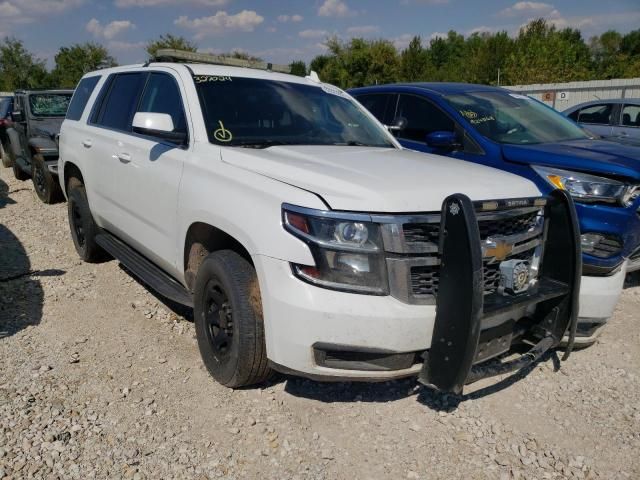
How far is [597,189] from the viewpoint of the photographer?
13.9ft

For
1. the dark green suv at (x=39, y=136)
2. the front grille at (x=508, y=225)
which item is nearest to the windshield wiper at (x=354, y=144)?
the front grille at (x=508, y=225)

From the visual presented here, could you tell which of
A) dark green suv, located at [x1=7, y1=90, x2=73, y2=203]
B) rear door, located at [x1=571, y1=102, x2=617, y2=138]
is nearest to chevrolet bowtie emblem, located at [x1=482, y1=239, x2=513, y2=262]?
dark green suv, located at [x1=7, y1=90, x2=73, y2=203]

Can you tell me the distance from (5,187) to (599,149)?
10.4 m

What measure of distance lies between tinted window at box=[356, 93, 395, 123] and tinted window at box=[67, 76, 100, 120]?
9.92 feet

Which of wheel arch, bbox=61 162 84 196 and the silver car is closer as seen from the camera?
wheel arch, bbox=61 162 84 196

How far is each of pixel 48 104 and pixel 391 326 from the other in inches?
374

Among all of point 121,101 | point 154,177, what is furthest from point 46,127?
point 154,177

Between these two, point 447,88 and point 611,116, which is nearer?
point 447,88

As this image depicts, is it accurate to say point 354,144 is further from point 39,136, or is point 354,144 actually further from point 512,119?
point 39,136

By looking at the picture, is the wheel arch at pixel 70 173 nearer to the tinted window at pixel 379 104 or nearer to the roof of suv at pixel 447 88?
the tinted window at pixel 379 104

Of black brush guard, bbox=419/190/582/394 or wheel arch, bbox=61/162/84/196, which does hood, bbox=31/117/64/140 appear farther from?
black brush guard, bbox=419/190/582/394

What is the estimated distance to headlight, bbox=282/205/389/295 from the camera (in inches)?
97.5

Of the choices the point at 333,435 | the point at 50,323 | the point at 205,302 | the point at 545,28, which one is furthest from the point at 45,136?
the point at 545,28

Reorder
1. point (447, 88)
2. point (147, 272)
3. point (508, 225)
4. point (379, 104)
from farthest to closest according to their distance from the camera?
1. point (379, 104)
2. point (447, 88)
3. point (147, 272)
4. point (508, 225)
